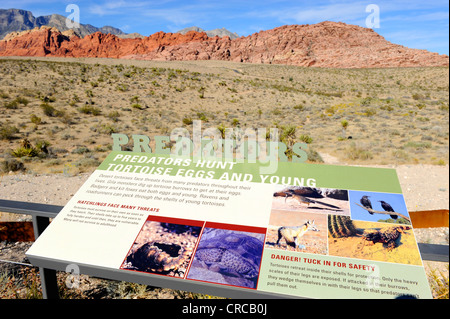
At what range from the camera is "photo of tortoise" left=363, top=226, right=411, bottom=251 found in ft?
6.13

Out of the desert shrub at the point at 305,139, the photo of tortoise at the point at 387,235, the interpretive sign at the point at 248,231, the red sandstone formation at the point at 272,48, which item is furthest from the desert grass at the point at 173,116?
the red sandstone formation at the point at 272,48

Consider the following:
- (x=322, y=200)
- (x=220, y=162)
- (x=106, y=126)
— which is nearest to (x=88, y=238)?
(x=220, y=162)

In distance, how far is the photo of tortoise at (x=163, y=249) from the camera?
187 centimetres

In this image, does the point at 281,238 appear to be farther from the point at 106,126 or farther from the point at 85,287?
the point at 106,126

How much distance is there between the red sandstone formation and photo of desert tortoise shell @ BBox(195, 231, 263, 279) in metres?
40.5

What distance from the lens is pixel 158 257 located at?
192 cm

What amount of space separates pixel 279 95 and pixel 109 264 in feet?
77.5

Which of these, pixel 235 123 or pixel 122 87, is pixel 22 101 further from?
pixel 235 123

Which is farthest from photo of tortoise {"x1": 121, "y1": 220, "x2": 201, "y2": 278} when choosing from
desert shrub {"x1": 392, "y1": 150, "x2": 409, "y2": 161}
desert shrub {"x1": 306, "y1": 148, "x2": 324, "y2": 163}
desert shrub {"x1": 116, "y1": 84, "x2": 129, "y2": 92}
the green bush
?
desert shrub {"x1": 116, "y1": 84, "x2": 129, "y2": 92}

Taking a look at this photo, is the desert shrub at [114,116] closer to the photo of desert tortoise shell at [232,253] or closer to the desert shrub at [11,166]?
the desert shrub at [11,166]

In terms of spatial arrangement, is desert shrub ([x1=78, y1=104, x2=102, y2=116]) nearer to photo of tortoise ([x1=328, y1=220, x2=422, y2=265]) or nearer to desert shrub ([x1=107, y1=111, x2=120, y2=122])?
desert shrub ([x1=107, y1=111, x2=120, y2=122])

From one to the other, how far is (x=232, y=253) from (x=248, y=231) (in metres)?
0.19

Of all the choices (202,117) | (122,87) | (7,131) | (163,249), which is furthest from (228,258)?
(122,87)

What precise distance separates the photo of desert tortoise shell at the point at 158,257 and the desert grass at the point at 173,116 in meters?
6.41
